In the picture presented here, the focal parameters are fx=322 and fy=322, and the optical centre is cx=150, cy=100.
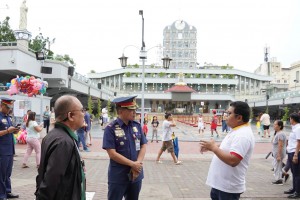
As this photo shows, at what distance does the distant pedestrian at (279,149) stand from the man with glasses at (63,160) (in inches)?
253

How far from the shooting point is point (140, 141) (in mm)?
4430

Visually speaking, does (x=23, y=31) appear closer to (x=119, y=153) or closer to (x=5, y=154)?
(x=5, y=154)

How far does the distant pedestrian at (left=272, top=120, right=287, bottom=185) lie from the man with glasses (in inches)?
253

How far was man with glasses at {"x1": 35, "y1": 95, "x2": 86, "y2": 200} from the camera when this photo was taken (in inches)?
98.6

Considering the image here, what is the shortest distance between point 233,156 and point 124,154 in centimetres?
137

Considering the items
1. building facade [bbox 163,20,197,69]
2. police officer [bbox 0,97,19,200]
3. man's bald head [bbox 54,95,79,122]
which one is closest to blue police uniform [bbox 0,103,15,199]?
police officer [bbox 0,97,19,200]

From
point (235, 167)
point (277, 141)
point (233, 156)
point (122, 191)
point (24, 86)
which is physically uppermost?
point (24, 86)

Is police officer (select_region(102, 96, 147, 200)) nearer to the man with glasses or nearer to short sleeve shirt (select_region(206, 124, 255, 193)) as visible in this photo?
short sleeve shirt (select_region(206, 124, 255, 193))

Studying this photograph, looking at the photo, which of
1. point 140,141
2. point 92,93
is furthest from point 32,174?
point 92,93

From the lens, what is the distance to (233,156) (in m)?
3.58

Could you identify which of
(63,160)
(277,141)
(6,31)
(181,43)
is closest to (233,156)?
(63,160)

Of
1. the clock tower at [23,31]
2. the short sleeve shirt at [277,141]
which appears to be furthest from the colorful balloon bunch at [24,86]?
the clock tower at [23,31]

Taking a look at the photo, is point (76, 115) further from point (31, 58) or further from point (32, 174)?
point (31, 58)

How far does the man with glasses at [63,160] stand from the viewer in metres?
2.50
